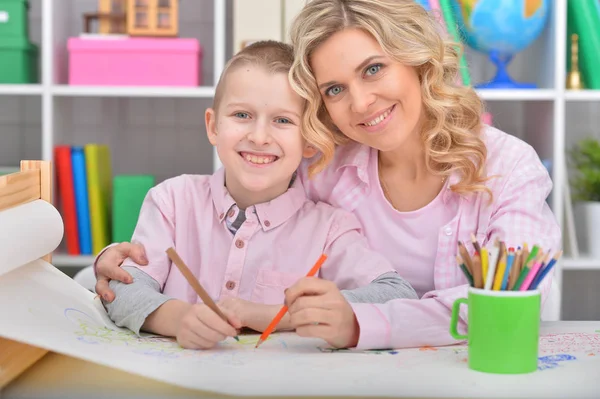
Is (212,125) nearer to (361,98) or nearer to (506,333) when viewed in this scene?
(361,98)

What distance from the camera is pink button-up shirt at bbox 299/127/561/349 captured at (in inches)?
39.4

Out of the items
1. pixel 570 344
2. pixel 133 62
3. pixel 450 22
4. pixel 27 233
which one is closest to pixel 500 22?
pixel 450 22

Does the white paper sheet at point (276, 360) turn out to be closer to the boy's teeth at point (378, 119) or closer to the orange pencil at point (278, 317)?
the orange pencil at point (278, 317)

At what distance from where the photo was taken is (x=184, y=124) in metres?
2.63

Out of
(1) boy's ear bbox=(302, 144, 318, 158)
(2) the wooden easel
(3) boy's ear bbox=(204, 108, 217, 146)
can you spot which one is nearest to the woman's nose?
(1) boy's ear bbox=(302, 144, 318, 158)

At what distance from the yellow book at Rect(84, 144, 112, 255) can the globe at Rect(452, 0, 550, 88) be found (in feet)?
3.50

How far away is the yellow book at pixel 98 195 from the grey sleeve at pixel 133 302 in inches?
42.5

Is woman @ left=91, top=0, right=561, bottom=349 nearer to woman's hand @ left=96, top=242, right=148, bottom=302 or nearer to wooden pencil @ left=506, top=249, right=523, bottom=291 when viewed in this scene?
woman's hand @ left=96, top=242, right=148, bottom=302

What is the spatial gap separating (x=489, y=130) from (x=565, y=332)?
43 centimetres

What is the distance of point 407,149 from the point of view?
141 centimetres

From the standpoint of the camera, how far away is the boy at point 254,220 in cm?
121

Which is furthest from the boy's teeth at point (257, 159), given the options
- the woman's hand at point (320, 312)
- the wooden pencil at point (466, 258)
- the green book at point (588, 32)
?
the green book at point (588, 32)

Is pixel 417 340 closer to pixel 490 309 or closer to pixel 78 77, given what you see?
pixel 490 309

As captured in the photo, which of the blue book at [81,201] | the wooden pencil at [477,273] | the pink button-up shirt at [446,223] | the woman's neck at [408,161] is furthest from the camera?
the blue book at [81,201]
